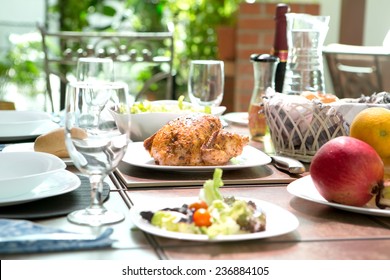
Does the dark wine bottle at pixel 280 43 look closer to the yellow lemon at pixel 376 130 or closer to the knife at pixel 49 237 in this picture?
the yellow lemon at pixel 376 130

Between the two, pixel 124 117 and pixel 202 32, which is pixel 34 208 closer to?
pixel 124 117

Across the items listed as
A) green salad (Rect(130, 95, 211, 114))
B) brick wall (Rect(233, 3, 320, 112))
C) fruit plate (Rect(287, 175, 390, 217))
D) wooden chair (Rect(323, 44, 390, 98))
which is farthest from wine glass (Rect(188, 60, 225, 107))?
brick wall (Rect(233, 3, 320, 112))

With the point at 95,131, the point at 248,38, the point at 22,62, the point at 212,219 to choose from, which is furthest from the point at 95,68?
the point at 22,62

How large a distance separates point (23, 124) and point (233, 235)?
0.91 meters

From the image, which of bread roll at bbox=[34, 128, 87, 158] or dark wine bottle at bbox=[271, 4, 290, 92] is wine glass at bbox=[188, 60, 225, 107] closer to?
dark wine bottle at bbox=[271, 4, 290, 92]

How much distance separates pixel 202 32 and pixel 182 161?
3.45 metres

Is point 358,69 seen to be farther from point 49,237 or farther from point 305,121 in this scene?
point 49,237

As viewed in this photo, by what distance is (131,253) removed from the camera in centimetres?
80

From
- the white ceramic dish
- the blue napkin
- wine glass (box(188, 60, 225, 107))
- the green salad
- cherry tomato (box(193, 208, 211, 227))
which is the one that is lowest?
the white ceramic dish

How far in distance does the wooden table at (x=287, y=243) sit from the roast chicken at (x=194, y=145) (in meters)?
0.19

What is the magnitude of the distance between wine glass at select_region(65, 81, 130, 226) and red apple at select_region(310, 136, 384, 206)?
0.94ft

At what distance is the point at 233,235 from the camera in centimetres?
82

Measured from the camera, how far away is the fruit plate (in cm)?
96

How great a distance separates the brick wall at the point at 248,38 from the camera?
13.1ft
